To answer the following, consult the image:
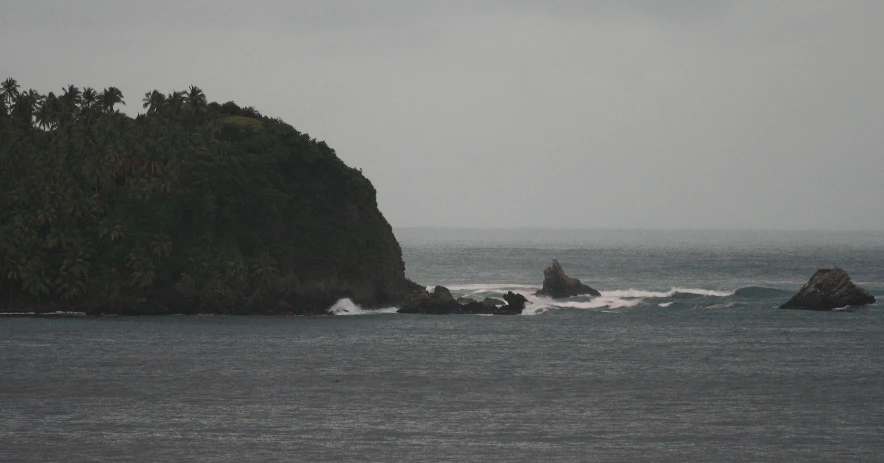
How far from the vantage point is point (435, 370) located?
6103cm

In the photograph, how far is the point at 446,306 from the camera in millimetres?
102812

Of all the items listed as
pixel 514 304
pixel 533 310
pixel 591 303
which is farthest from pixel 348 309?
pixel 591 303

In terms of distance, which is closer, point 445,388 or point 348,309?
point 445,388

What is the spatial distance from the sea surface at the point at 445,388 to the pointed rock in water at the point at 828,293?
2203 millimetres

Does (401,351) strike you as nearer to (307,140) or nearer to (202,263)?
(202,263)

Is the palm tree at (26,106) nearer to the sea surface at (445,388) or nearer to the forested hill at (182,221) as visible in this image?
the forested hill at (182,221)

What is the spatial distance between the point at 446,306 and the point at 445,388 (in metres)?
48.8

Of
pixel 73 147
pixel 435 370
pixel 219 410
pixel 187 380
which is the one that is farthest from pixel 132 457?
pixel 73 147

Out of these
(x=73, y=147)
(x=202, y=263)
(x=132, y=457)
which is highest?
(x=73, y=147)

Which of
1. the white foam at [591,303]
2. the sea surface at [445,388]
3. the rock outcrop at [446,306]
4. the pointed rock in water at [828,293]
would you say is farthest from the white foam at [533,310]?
the pointed rock in water at [828,293]

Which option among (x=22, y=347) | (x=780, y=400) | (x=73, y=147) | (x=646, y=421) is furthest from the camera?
(x=73, y=147)

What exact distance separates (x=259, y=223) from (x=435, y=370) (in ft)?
161

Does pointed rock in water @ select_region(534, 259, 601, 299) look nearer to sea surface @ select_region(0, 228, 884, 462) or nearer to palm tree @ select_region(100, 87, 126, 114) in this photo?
sea surface @ select_region(0, 228, 884, 462)

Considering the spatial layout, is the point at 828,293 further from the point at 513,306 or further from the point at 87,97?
the point at 87,97
